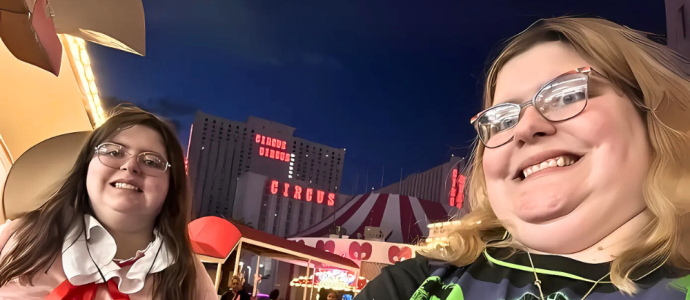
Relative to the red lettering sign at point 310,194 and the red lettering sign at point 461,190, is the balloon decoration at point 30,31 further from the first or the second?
the red lettering sign at point 310,194

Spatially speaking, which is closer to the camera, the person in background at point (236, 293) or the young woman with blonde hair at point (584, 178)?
the young woman with blonde hair at point (584, 178)

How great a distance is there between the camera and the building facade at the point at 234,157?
2658 cm

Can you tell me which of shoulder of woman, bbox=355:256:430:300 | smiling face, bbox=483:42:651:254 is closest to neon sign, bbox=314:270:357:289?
shoulder of woman, bbox=355:256:430:300

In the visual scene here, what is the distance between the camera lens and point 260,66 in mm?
27438

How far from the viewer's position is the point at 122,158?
1548mm

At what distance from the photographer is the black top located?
0.63 meters

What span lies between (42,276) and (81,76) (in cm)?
200

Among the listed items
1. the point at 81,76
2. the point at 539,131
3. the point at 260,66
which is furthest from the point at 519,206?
the point at 260,66

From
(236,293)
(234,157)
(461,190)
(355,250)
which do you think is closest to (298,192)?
(234,157)

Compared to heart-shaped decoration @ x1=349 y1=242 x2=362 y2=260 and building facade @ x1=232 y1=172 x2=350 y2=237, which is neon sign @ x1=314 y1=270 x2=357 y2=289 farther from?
building facade @ x1=232 y1=172 x2=350 y2=237

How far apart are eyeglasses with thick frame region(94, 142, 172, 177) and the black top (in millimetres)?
→ 1050

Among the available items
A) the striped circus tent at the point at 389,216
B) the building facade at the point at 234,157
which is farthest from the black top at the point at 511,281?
the building facade at the point at 234,157

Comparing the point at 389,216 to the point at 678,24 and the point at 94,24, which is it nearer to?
the point at 678,24

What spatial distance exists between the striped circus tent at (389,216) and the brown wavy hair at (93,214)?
1162cm
